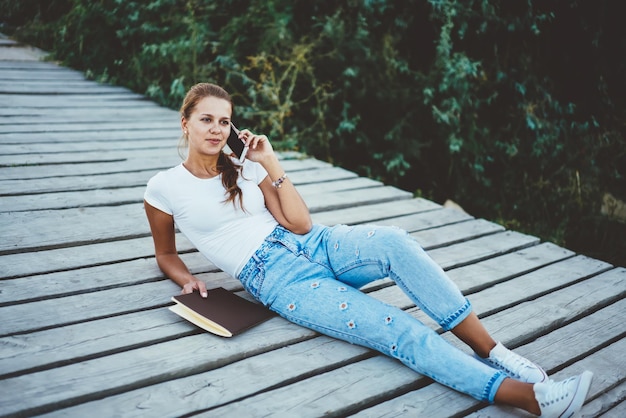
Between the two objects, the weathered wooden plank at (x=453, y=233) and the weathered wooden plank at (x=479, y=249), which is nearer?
the weathered wooden plank at (x=479, y=249)

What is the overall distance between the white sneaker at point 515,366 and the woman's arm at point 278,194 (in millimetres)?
898

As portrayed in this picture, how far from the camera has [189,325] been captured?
2.23 metres

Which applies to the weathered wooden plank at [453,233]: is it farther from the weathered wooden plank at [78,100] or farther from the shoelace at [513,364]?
the weathered wooden plank at [78,100]

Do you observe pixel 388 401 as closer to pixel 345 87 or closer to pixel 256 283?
pixel 256 283

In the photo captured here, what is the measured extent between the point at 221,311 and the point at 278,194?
1.85 ft

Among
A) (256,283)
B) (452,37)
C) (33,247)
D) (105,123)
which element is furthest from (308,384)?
(452,37)

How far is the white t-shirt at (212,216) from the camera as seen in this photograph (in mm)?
2363

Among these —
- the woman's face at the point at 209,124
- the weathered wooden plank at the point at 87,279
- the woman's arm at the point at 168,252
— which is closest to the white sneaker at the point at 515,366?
the weathered wooden plank at the point at 87,279

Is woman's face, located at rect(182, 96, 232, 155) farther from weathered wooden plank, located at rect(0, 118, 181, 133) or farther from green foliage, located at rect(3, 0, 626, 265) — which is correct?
green foliage, located at rect(3, 0, 626, 265)

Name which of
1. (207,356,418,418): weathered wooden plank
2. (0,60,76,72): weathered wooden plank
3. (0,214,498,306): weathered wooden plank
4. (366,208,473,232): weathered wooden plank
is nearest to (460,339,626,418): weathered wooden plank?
(207,356,418,418): weathered wooden plank

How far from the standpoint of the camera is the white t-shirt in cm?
236

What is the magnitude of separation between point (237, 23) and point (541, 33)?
295cm

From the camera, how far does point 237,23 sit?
5844 millimetres

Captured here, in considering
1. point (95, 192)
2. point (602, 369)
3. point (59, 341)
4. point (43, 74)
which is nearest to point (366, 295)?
point (602, 369)
